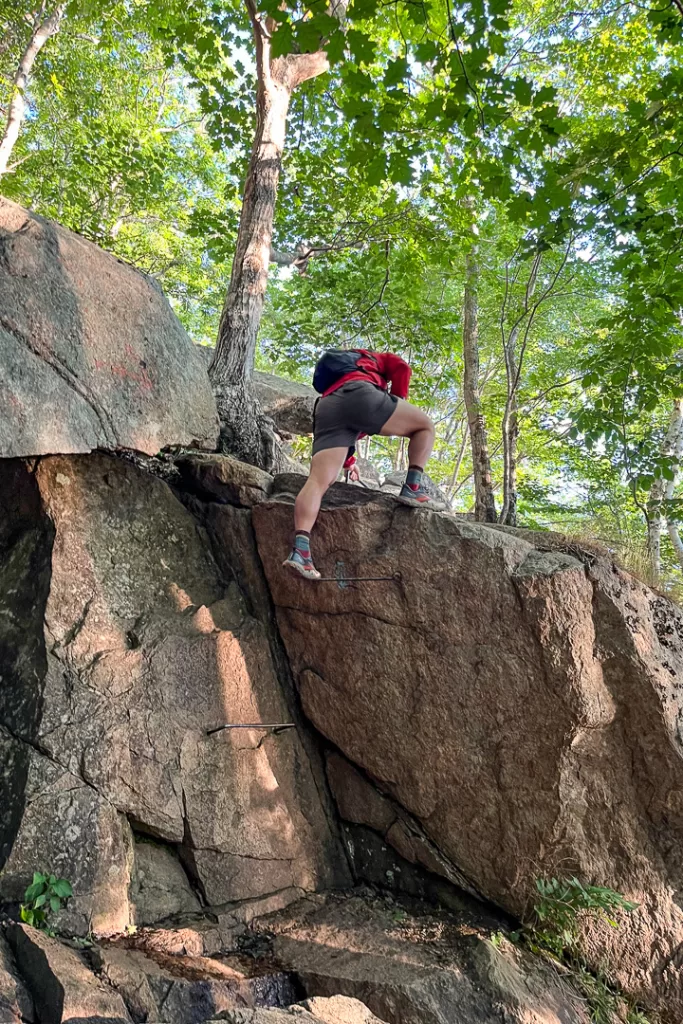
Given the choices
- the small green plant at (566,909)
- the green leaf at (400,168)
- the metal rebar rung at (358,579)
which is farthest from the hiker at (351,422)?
the small green plant at (566,909)

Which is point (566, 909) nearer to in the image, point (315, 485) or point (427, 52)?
point (315, 485)

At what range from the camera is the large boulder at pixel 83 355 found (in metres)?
4.69

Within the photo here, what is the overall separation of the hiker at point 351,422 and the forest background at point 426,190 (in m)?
1.52

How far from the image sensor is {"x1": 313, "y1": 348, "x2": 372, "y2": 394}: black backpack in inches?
214

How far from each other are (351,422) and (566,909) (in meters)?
4.16

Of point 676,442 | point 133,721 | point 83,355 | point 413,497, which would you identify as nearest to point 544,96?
point 413,497

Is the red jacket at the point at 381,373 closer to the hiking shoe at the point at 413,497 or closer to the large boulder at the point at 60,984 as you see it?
the hiking shoe at the point at 413,497

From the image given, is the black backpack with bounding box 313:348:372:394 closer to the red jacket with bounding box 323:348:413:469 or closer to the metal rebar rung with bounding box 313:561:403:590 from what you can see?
the red jacket with bounding box 323:348:413:469

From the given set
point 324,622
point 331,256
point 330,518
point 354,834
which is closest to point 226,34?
point 331,256

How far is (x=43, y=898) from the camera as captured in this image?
3979 mm

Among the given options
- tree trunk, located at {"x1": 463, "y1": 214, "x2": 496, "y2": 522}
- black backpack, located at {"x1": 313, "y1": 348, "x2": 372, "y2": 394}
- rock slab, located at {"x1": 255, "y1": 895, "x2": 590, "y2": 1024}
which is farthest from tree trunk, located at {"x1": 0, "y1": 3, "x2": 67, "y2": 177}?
rock slab, located at {"x1": 255, "y1": 895, "x2": 590, "y2": 1024}

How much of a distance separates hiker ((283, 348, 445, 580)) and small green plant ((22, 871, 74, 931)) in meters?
2.69

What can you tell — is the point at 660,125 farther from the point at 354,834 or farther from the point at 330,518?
the point at 354,834

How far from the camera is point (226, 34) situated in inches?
341
